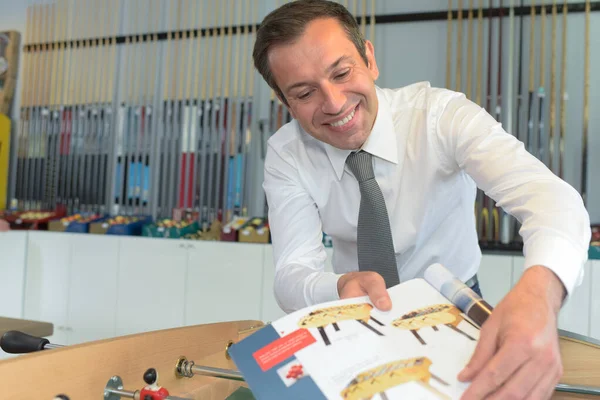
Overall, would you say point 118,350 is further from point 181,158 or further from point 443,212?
point 181,158

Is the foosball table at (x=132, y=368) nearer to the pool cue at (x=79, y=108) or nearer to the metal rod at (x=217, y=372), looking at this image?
the metal rod at (x=217, y=372)

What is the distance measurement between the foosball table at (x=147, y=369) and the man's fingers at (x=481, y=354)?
0.26 meters

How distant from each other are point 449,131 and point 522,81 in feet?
7.76

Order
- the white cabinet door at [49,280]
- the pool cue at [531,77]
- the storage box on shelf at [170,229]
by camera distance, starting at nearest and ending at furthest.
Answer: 1. the pool cue at [531,77]
2. the storage box on shelf at [170,229]
3. the white cabinet door at [49,280]

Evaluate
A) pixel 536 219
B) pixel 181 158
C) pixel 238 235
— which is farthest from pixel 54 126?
pixel 536 219

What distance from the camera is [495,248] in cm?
301

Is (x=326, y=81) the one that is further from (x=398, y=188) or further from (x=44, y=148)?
(x=44, y=148)

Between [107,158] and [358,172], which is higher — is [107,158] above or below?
above

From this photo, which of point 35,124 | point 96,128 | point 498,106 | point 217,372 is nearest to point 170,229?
point 96,128

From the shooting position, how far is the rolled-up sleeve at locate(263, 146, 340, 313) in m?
1.21

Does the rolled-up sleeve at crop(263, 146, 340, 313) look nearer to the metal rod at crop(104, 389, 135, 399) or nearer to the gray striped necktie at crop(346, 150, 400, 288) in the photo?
the gray striped necktie at crop(346, 150, 400, 288)

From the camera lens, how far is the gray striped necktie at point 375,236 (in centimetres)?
131

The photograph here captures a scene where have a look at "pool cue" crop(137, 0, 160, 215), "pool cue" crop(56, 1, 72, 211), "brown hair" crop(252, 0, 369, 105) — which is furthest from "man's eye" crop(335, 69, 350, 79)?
"pool cue" crop(56, 1, 72, 211)

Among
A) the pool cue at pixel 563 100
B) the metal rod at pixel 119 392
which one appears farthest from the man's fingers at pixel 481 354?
the pool cue at pixel 563 100
